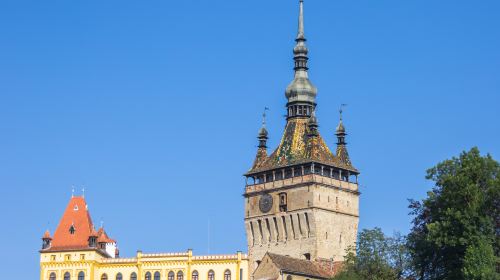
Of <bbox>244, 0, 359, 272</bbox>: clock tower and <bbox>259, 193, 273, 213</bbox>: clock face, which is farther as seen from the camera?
<bbox>259, 193, 273, 213</bbox>: clock face

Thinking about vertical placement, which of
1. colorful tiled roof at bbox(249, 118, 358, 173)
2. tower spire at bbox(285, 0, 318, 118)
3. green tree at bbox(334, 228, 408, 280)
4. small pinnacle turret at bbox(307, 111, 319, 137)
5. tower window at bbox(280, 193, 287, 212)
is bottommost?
green tree at bbox(334, 228, 408, 280)

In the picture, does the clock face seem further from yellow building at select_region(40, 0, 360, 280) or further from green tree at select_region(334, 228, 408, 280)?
green tree at select_region(334, 228, 408, 280)

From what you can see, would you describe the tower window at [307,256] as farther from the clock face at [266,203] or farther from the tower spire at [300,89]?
the tower spire at [300,89]

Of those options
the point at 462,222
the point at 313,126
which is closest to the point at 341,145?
the point at 313,126

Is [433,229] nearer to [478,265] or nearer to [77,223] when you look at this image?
[478,265]

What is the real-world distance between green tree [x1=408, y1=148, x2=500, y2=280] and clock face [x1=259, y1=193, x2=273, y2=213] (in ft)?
113

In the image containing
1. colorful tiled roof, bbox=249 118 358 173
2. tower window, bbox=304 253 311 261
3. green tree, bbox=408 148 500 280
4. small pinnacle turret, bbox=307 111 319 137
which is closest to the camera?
green tree, bbox=408 148 500 280

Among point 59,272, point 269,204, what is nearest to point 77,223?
point 59,272

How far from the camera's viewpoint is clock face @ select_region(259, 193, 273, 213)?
150 meters

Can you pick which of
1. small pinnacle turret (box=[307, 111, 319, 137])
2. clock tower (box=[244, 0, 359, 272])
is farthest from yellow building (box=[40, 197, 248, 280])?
small pinnacle turret (box=[307, 111, 319, 137])

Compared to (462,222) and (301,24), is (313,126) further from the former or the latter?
(462,222)

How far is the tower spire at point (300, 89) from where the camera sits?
507 feet

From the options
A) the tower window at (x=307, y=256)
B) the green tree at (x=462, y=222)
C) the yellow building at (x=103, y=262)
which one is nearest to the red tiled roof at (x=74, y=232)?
the yellow building at (x=103, y=262)

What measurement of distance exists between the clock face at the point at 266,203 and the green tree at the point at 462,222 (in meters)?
34.3
